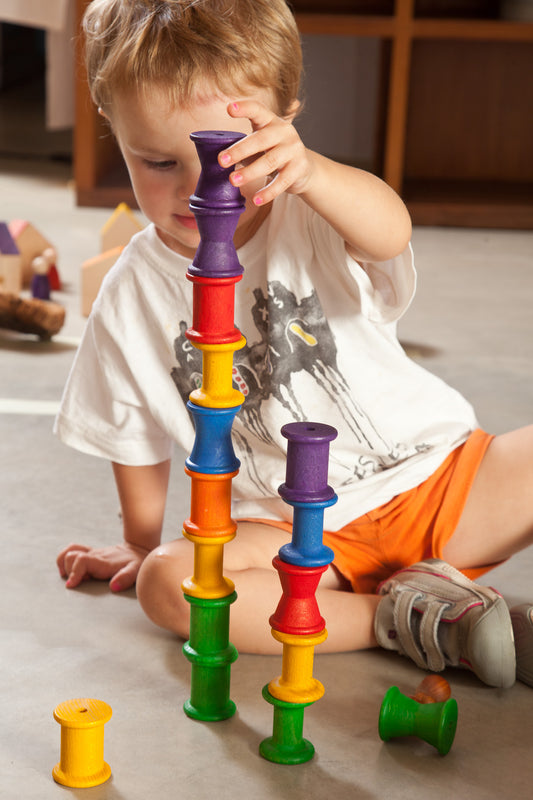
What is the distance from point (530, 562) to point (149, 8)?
24.3 inches

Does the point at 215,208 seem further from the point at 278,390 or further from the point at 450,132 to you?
the point at 450,132

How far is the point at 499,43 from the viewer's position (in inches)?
110

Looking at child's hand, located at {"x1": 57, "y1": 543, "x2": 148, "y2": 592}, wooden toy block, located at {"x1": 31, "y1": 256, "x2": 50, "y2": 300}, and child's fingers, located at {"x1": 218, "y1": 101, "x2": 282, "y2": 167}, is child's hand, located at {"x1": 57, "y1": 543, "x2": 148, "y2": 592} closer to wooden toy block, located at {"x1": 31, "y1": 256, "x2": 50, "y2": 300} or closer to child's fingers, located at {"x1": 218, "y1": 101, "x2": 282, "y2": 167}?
child's fingers, located at {"x1": 218, "y1": 101, "x2": 282, "y2": 167}

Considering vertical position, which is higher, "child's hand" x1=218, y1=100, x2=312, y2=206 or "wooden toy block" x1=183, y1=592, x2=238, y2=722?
"child's hand" x1=218, y1=100, x2=312, y2=206

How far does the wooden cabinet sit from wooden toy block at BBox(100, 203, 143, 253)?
0.57m

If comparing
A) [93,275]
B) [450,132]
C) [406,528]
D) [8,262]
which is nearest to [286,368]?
[406,528]

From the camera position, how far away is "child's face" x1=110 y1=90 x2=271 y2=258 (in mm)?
788

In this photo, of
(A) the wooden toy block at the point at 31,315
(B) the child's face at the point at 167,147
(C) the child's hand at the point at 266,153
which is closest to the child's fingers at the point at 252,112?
(C) the child's hand at the point at 266,153

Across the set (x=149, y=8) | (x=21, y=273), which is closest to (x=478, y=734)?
(x=149, y=8)

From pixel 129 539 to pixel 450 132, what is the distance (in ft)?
7.08

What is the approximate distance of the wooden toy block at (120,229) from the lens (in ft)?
6.22

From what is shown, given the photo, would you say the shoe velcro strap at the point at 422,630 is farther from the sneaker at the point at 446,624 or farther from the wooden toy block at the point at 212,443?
the wooden toy block at the point at 212,443

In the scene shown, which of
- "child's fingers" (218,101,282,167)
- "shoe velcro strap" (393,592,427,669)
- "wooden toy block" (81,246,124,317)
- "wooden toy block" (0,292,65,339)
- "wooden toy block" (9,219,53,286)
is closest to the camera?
"child's fingers" (218,101,282,167)

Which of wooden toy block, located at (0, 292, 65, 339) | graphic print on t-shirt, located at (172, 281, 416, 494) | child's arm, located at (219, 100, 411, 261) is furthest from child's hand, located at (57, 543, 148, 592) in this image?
wooden toy block, located at (0, 292, 65, 339)
